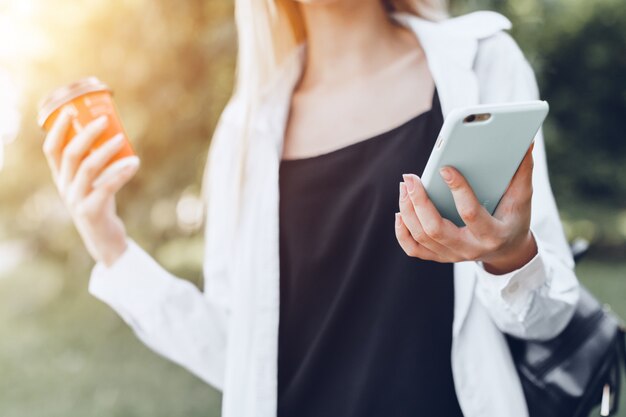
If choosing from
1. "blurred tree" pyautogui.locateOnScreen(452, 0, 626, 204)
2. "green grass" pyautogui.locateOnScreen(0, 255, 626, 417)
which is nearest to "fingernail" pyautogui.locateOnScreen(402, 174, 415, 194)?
"green grass" pyautogui.locateOnScreen(0, 255, 626, 417)

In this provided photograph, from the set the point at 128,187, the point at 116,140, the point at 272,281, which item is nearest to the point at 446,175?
the point at 272,281

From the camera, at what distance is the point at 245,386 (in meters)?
1.51

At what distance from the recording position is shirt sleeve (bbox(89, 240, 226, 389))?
5.06 feet

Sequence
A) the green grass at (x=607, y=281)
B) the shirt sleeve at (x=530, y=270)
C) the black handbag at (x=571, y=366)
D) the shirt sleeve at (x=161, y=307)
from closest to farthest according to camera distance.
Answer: the shirt sleeve at (x=530, y=270), the black handbag at (x=571, y=366), the shirt sleeve at (x=161, y=307), the green grass at (x=607, y=281)

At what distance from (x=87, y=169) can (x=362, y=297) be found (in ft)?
1.94

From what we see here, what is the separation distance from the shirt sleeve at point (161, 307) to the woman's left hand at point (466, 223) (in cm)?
68

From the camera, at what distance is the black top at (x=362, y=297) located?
1.37 metres

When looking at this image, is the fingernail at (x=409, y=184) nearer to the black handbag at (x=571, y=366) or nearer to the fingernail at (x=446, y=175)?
the fingernail at (x=446, y=175)

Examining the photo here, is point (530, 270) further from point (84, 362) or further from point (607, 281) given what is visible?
point (607, 281)

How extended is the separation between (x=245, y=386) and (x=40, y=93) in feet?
11.9

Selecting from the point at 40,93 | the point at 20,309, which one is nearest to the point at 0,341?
the point at 20,309

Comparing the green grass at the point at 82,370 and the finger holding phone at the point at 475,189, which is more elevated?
the finger holding phone at the point at 475,189

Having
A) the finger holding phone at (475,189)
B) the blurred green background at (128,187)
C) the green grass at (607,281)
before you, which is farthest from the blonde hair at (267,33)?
the green grass at (607,281)

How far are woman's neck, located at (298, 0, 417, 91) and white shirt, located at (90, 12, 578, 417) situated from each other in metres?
0.05
